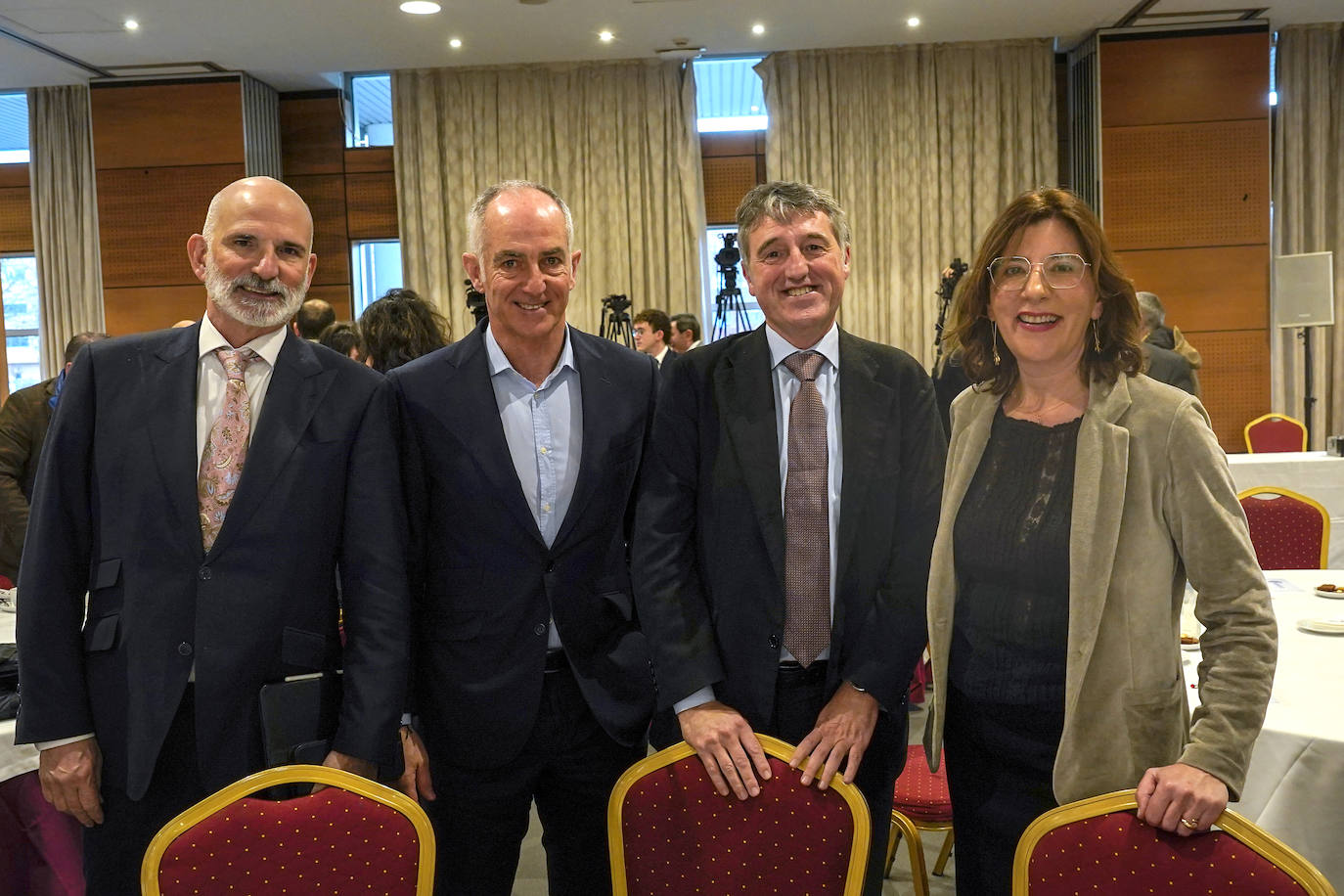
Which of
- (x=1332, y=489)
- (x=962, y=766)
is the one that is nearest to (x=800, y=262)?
(x=962, y=766)

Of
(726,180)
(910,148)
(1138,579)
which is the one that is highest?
(910,148)

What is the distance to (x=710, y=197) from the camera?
926 centimetres

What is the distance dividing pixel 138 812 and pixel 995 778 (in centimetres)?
142

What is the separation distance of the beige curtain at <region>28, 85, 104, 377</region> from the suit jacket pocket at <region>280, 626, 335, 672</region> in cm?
858

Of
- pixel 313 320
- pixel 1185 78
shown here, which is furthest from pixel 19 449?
pixel 1185 78

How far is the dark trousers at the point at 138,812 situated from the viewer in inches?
72.2

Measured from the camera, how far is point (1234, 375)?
8578 mm

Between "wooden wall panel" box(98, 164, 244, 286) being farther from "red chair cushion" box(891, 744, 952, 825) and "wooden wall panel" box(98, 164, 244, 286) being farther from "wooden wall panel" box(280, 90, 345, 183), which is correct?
"red chair cushion" box(891, 744, 952, 825)

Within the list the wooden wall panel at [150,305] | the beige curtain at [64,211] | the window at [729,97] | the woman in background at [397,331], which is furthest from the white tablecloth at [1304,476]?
the beige curtain at [64,211]

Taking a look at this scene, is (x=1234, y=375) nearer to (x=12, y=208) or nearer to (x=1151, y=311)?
(x=1151, y=311)

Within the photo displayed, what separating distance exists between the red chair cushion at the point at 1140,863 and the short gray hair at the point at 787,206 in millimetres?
1029

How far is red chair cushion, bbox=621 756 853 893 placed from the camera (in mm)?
1662

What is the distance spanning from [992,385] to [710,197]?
7681 millimetres

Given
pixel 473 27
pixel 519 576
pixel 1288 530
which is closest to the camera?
pixel 519 576
